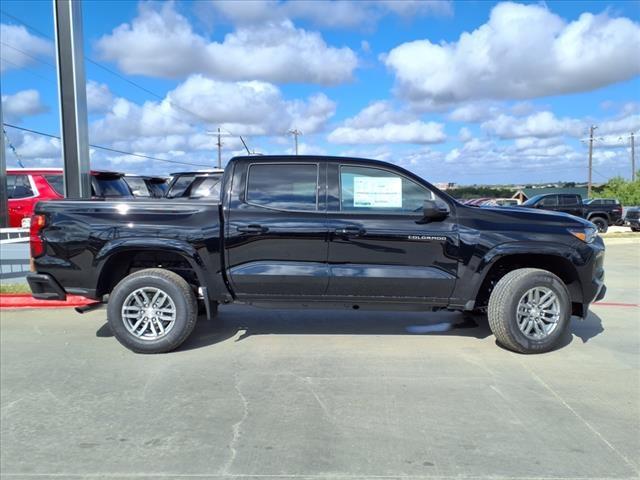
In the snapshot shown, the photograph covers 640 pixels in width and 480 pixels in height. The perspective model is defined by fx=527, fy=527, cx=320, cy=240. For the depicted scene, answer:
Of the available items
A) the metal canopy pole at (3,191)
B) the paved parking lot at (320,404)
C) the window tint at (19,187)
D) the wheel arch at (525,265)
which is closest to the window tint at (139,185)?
the window tint at (19,187)

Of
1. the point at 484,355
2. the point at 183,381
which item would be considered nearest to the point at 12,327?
the point at 183,381

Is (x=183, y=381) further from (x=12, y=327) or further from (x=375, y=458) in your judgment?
(x=12, y=327)

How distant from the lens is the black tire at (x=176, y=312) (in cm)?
509

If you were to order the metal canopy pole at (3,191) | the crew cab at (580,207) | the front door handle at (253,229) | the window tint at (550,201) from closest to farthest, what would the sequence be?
the front door handle at (253,229), the metal canopy pole at (3,191), the crew cab at (580,207), the window tint at (550,201)

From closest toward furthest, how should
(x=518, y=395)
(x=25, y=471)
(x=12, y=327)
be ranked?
(x=25, y=471) → (x=518, y=395) → (x=12, y=327)

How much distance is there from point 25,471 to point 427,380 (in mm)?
2980

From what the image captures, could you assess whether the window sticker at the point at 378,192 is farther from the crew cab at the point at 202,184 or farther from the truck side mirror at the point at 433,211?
the crew cab at the point at 202,184

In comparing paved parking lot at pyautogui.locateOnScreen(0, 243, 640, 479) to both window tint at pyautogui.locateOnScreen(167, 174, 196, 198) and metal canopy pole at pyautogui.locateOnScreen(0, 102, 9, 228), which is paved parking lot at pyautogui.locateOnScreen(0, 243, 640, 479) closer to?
window tint at pyautogui.locateOnScreen(167, 174, 196, 198)

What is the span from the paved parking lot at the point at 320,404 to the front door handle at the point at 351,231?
118 cm

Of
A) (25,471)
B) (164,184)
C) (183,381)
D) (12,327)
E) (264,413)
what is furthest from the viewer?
(164,184)

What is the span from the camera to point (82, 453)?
3.25 metres

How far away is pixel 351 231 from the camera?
→ 16.6ft

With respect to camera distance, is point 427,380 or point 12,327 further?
point 12,327

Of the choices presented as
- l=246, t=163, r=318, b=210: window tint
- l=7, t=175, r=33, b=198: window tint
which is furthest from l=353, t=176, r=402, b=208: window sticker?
l=7, t=175, r=33, b=198: window tint
